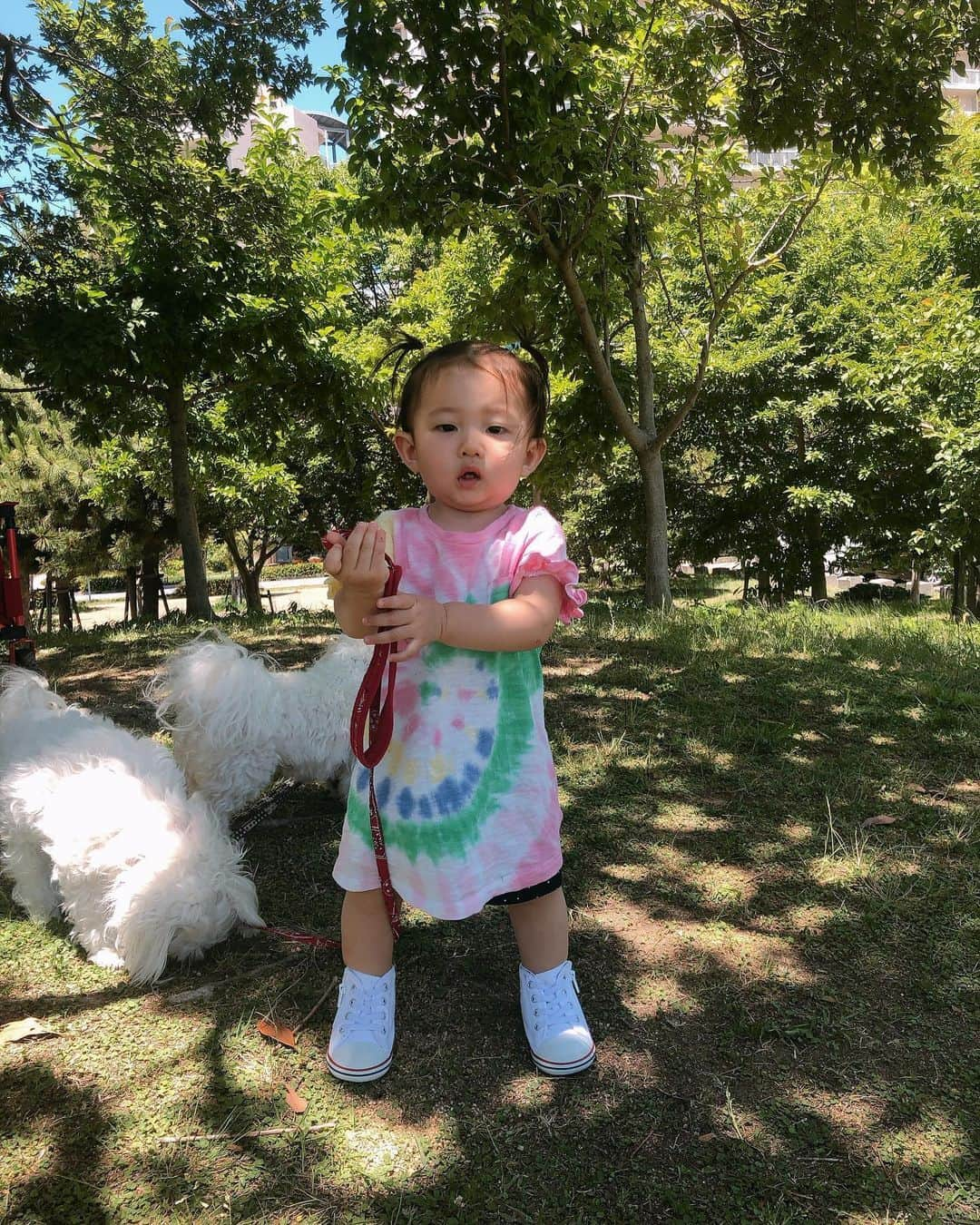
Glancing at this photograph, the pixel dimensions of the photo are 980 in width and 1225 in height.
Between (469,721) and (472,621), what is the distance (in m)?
0.24

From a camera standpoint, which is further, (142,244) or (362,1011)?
(142,244)

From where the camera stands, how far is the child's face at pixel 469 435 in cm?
186

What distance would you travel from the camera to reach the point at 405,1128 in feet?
5.82

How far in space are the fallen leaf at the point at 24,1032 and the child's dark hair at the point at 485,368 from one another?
5.50 ft

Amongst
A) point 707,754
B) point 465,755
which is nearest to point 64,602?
point 707,754

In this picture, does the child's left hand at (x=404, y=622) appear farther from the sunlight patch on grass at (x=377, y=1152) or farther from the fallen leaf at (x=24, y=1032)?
the fallen leaf at (x=24, y=1032)

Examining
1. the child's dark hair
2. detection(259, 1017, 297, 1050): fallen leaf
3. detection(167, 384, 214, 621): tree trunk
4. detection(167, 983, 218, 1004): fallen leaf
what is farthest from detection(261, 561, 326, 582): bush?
the child's dark hair

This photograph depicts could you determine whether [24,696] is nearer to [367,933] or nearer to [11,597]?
[367,933]

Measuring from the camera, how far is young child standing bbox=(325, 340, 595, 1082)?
184 cm

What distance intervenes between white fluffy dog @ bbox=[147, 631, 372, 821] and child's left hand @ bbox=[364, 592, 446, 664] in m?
1.21

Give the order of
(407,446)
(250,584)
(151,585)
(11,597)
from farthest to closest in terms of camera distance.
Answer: (250,584)
(151,585)
(11,597)
(407,446)

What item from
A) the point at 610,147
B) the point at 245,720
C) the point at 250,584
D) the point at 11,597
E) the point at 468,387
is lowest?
the point at 250,584

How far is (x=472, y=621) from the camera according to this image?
1769 mm

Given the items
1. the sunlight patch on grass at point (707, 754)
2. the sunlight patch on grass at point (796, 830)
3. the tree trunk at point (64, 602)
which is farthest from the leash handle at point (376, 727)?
the tree trunk at point (64, 602)
